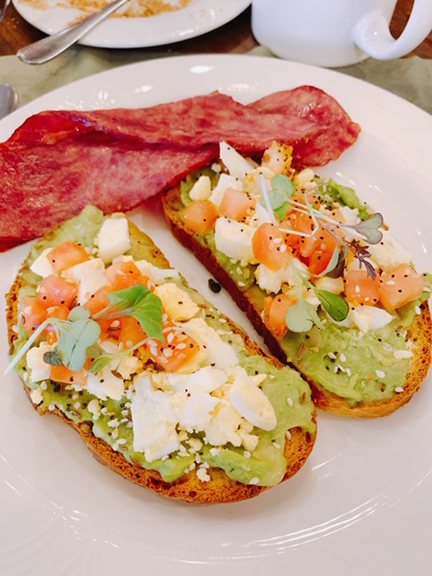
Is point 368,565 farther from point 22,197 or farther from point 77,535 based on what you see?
point 22,197

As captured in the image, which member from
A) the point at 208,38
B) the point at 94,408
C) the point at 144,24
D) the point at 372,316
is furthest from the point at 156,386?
the point at 208,38

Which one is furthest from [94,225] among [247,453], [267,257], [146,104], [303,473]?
[303,473]

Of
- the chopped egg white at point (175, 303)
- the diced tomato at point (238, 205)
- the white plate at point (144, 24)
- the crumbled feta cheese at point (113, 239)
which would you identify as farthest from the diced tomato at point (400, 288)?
the white plate at point (144, 24)

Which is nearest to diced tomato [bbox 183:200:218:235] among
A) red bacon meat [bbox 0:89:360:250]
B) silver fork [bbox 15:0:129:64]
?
red bacon meat [bbox 0:89:360:250]

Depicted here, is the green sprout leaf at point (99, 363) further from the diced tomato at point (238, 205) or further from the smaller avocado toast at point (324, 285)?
the diced tomato at point (238, 205)

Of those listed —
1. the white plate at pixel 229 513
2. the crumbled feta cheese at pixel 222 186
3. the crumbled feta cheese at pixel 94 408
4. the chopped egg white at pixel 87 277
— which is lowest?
the white plate at pixel 229 513
